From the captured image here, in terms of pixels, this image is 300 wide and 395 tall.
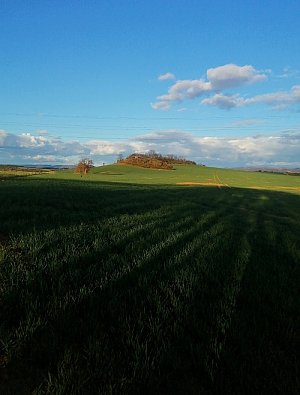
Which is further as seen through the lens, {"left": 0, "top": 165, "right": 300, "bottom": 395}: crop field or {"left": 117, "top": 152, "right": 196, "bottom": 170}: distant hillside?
{"left": 117, "top": 152, "right": 196, "bottom": 170}: distant hillside

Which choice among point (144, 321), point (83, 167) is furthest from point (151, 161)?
point (144, 321)

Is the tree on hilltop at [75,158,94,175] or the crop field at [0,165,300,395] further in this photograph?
the tree on hilltop at [75,158,94,175]

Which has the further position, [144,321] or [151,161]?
[151,161]

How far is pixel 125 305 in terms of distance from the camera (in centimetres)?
589

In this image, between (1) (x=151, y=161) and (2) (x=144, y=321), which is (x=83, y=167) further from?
(2) (x=144, y=321)

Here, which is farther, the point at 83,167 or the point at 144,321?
the point at 83,167

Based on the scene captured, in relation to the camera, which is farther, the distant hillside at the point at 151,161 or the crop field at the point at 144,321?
the distant hillside at the point at 151,161

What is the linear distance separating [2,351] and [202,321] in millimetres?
2811

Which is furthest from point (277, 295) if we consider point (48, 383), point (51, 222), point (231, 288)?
point (51, 222)

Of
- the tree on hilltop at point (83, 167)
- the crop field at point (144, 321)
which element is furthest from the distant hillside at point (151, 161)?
the crop field at point (144, 321)

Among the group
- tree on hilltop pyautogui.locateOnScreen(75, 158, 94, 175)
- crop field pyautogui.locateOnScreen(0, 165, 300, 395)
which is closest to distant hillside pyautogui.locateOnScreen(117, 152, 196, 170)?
tree on hilltop pyautogui.locateOnScreen(75, 158, 94, 175)

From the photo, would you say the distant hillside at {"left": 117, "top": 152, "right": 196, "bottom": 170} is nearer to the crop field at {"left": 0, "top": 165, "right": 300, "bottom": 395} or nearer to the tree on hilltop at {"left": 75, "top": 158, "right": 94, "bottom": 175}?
the tree on hilltop at {"left": 75, "top": 158, "right": 94, "bottom": 175}

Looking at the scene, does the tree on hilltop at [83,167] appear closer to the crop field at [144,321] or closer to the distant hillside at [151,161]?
the distant hillside at [151,161]

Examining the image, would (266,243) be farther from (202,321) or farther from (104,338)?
(104,338)
